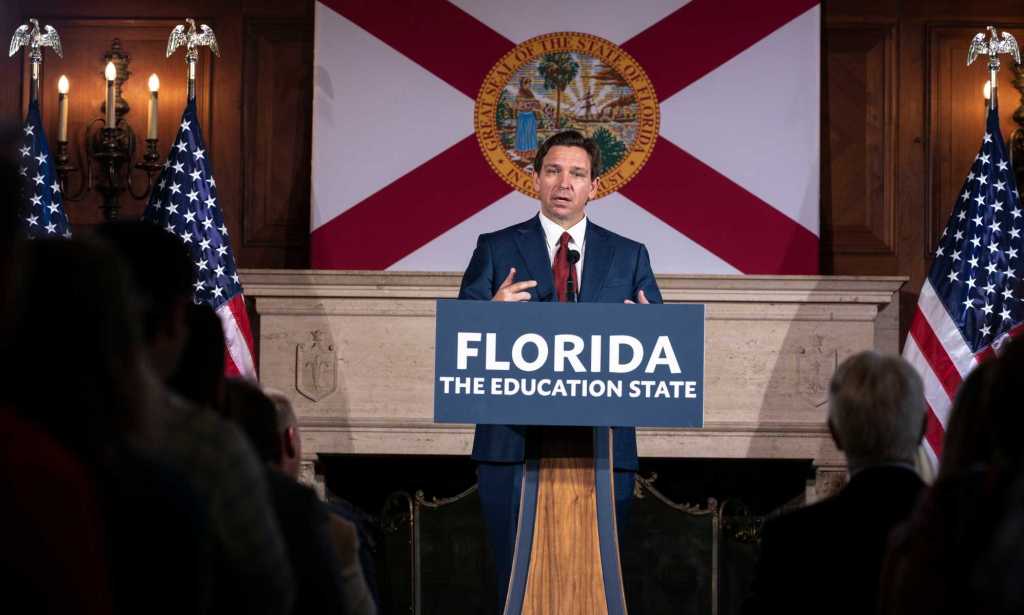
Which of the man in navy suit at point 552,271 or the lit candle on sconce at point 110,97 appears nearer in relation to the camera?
the man in navy suit at point 552,271

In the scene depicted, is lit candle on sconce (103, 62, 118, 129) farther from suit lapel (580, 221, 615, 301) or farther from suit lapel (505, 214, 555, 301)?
suit lapel (580, 221, 615, 301)

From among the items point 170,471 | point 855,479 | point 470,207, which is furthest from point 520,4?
point 170,471

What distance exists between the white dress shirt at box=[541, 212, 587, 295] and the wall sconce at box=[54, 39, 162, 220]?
7.08 ft

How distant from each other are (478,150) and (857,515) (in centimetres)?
370

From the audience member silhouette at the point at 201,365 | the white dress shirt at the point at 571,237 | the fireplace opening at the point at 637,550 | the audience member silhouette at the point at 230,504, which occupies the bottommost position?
the fireplace opening at the point at 637,550

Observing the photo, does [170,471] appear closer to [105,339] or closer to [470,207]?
[105,339]

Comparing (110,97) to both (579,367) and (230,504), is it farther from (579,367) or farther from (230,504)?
(230,504)

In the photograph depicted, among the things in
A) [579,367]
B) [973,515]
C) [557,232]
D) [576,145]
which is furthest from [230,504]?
[576,145]

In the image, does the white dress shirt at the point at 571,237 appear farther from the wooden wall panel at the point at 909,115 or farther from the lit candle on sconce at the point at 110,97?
the lit candle on sconce at the point at 110,97

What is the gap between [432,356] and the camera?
5.30 meters

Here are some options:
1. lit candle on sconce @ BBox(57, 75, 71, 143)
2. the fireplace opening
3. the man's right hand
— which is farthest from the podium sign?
lit candle on sconce @ BBox(57, 75, 71, 143)

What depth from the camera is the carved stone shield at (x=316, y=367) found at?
5.30 meters

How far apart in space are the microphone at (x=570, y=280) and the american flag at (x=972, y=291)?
1.98 metres

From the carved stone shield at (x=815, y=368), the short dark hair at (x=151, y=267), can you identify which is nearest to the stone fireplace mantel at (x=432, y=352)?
the carved stone shield at (x=815, y=368)
